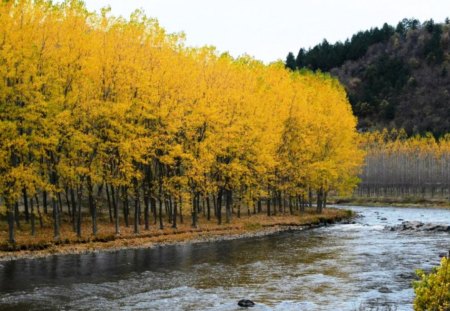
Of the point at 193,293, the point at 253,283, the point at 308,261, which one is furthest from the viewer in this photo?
the point at 308,261

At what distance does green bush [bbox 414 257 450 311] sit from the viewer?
13.4 m

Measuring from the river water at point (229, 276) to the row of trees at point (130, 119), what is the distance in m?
8.14

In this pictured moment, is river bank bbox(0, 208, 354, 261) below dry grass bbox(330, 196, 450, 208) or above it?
above

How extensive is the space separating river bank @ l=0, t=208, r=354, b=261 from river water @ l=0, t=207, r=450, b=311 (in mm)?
1950

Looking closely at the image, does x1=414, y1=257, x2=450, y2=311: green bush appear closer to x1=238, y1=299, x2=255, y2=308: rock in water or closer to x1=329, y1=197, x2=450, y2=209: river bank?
x1=238, y1=299, x2=255, y2=308: rock in water

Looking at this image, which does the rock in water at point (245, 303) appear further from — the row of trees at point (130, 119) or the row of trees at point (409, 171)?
the row of trees at point (409, 171)

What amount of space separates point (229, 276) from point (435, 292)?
58.4 ft

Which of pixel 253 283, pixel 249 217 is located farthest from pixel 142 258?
pixel 249 217

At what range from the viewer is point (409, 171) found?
11488cm

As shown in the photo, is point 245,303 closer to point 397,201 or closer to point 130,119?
point 130,119

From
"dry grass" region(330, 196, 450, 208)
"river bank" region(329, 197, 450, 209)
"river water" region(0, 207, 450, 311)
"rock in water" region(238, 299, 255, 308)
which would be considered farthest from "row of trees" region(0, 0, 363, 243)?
"dry grass" region(330, 196, 450, 208)

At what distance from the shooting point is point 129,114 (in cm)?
4300

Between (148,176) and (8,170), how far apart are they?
47.3ft

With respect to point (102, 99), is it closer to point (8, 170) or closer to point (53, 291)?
point (8, 170)
